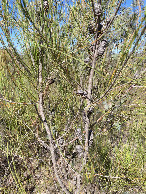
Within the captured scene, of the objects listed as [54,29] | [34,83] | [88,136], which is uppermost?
[54,29]

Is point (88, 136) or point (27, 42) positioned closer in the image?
point (27, 42)

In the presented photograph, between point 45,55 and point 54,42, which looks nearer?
point 54,42

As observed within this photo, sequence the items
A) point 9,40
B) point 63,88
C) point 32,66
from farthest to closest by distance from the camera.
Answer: point 63,88 → point 32,66 → point 9,40

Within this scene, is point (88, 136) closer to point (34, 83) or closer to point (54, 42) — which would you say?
point (34, 83)

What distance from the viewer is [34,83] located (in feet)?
2.88

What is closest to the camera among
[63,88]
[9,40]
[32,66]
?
[9,40]

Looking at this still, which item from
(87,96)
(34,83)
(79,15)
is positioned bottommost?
(87,96)

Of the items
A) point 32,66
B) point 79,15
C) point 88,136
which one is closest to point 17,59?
point 32,66

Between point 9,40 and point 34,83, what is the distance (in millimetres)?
302

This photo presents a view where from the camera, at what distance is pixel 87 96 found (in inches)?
31.3

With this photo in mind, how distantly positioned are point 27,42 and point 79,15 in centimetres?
42

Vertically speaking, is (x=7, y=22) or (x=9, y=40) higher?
(x=7, y=22)

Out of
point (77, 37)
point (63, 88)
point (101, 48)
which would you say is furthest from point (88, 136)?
point (77, 37)

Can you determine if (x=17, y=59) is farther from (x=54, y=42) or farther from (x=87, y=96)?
(x=87, y=96)
